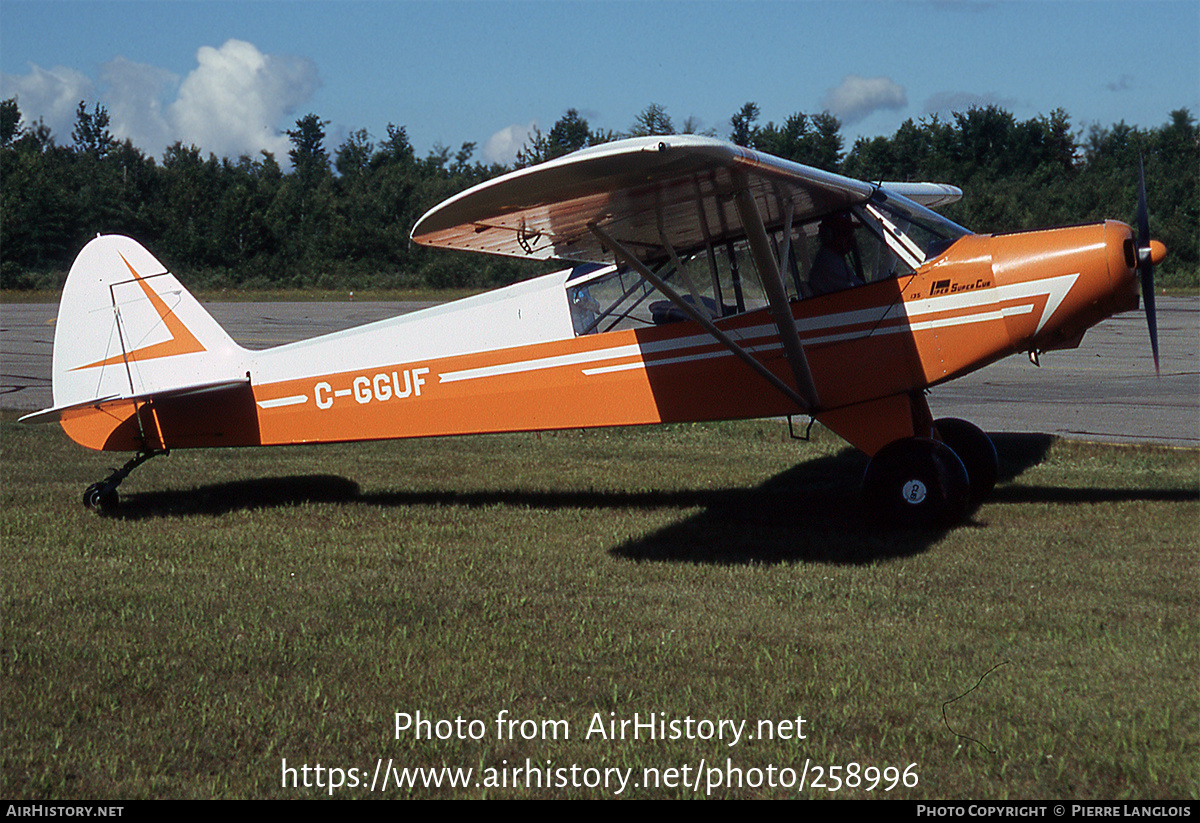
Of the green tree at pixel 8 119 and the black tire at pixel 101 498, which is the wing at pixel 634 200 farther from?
the green tree at pixel 8 119

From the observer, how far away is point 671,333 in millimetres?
7934

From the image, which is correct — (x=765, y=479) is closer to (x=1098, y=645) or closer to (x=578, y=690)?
(x=1098, y=645)

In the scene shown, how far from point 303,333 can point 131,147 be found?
60024mm

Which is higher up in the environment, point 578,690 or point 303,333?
point 303,333

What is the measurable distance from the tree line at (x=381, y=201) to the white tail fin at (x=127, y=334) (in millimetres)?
33885

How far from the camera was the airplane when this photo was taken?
7066mm

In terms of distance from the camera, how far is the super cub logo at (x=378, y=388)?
332 inches

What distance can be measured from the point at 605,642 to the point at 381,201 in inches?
1960

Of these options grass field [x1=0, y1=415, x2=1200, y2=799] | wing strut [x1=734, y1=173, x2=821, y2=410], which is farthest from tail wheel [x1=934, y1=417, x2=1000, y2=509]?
wing strut [x1=734, y1=173, x2=821, y2=410]

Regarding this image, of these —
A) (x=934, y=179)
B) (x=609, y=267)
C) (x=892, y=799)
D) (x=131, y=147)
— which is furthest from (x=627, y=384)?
(x=131, y=147)

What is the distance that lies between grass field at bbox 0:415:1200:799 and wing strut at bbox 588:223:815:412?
3.38 ft

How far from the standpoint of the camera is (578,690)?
4.43 meters

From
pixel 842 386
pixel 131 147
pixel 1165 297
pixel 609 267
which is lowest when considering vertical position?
pixel 1165 297

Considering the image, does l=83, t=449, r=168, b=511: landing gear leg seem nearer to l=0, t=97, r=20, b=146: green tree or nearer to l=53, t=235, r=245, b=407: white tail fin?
l=53, t=235, r=245, b=407: white tail fin
